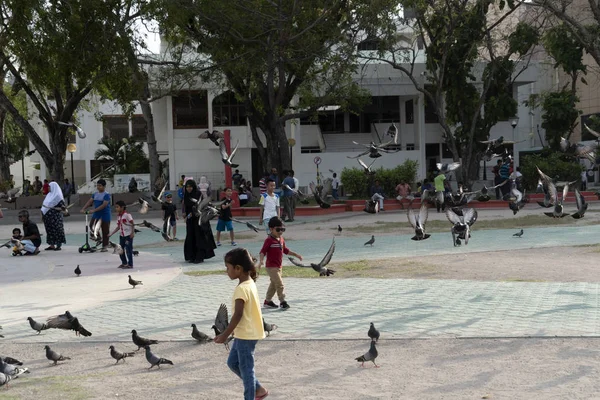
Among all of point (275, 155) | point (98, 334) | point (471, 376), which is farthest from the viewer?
point (275, 155)

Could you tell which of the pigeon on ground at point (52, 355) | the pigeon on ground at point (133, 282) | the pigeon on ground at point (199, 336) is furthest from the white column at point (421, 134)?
the pigeon on ground at point (52, 355)

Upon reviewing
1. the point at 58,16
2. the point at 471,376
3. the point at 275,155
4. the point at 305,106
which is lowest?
the point at 471,376

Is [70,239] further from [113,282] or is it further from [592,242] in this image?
[592,242]

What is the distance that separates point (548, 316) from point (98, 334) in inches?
196

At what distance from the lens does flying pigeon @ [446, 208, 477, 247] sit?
50.9 ft

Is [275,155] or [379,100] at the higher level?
[379,100]

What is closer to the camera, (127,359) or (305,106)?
(127,359)

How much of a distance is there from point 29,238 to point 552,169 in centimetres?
2502

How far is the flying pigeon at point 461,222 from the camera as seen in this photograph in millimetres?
15523

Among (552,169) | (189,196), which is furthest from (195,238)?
(552,169)

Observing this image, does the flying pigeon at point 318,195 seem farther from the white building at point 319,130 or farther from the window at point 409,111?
the window at point 409,111

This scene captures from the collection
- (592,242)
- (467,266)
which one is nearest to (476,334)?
(467,266)

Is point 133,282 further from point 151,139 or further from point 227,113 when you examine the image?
point 227,113

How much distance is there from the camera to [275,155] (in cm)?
3131
